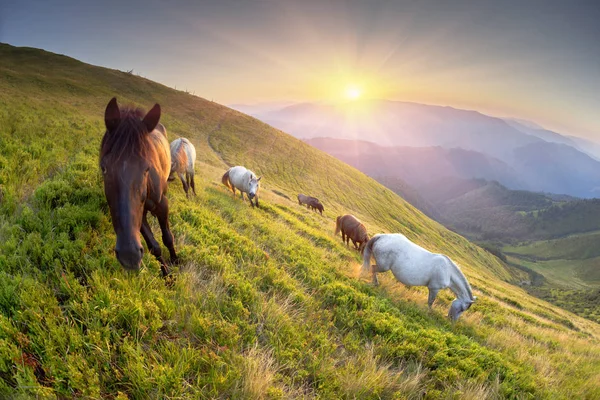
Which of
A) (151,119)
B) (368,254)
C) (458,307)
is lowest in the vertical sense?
(458,307)

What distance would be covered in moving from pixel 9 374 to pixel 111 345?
0.71m

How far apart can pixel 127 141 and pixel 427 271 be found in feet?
27.7

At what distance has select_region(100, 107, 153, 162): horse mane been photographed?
3.20 metres

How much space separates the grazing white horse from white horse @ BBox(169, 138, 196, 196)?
7867 mm

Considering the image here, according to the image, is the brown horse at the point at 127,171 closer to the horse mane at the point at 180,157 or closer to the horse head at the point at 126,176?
the horse head at the point at 126,176

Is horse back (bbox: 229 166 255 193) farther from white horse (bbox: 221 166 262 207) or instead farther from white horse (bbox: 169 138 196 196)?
white horse (bbox: 169 138 196 196)

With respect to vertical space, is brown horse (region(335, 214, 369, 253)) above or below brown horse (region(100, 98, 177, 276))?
below

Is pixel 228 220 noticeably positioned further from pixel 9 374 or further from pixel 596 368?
pixel 596 368

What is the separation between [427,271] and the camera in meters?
7.99

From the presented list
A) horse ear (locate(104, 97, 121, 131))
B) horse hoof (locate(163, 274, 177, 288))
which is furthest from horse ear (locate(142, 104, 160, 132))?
horse hoof (locate(163, 274, 177, 288))

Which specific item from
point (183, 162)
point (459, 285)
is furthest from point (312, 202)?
point (459, 285)

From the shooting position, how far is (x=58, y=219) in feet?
13.8

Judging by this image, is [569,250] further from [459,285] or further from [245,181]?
[245,181]

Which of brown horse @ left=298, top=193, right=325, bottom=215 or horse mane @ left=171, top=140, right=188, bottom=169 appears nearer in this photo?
horse mane @ left=171, top=140, right=188, bottom=169
